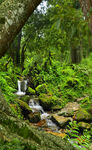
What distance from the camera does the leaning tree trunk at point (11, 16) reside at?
217cm

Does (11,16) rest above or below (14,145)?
above

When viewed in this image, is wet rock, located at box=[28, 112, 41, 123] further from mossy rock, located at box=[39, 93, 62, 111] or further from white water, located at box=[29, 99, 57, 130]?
mossy rock, located at box=[39, 93, 62, 111]

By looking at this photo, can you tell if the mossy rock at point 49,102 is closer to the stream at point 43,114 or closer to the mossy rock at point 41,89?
the stream at point 43,114

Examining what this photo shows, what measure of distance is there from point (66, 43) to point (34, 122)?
32.3ft

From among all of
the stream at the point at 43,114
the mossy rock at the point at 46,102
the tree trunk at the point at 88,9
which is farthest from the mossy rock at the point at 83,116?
the tree trunk at the point at 88,9

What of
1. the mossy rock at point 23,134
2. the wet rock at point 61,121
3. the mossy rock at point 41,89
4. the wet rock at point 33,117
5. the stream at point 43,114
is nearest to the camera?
the mossy rock at point 23,134

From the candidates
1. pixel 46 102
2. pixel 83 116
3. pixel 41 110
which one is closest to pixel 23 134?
pixel 83 116

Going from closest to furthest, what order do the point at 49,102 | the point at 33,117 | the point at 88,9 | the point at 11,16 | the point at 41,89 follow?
the point at 88,9
the point at 11,16
the point at 33,117
the point at 49,102
the point at 41,89

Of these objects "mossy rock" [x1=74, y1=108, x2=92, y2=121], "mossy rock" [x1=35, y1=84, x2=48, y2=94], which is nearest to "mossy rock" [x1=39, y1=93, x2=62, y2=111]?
"mossy rock" [x1=35, y1=84, x2=48, y2=94]

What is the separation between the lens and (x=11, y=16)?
2.20 m

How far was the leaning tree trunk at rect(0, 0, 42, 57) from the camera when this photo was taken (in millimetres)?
2174

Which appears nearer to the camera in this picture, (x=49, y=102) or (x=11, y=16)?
(x=11, y=16)

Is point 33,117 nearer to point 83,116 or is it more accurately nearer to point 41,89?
point 83,116

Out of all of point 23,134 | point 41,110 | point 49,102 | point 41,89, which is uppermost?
point 23,134
